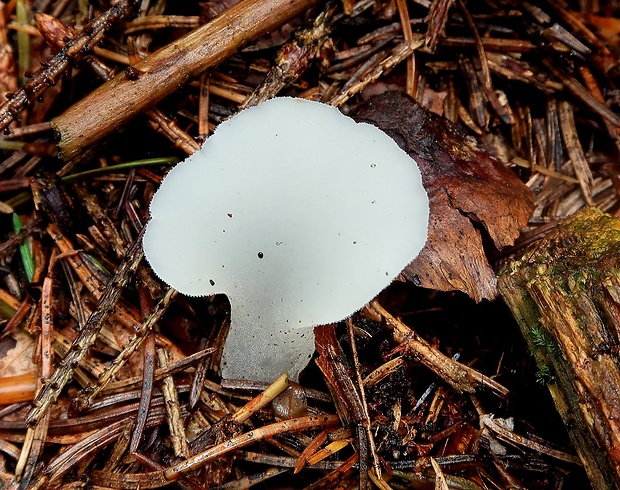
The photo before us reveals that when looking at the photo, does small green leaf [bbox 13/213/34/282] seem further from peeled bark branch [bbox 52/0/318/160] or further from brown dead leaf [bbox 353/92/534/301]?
brown dead leaf [bbox 353/92/534/301]

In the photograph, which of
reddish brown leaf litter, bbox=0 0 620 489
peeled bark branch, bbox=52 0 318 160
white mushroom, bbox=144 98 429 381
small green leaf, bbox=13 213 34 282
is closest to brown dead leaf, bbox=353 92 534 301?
reddish brown leaf litter, bbox=0 0 620 489

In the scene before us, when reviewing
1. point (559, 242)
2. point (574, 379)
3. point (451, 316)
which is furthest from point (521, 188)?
point (574, 379)

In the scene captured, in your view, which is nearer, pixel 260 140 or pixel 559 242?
pixel 260 140

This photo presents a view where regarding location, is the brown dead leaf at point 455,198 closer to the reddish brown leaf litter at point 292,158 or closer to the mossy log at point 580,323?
the reddish brown leaf litter at point 292,158

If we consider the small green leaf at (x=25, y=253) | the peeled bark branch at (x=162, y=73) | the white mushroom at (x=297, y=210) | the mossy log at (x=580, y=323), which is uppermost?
the peeled bark branch at (x=162, y=73)

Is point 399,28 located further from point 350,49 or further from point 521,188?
point 521,188

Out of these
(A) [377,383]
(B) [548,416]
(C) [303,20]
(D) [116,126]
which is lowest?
(B) [548,416]

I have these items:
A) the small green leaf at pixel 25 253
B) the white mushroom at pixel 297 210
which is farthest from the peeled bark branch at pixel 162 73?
the white mushroom at pixel 297 210
